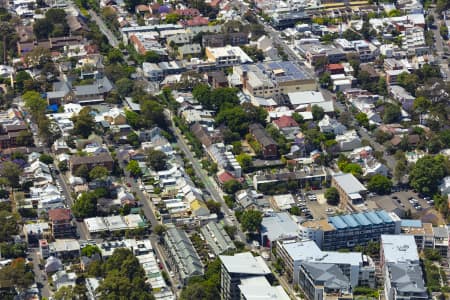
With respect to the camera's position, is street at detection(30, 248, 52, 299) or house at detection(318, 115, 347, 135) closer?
street at detection(30, 248, 52, 299)

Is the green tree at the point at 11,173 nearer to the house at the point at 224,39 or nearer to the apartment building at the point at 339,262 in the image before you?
the apartment building at the point at 339,262

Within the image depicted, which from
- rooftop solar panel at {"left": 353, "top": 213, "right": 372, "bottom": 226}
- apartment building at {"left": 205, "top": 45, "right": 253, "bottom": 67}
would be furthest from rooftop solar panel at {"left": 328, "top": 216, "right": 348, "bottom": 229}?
apartment building at {"left": 205, "top": 45, "right": 253, "bottom": 67}

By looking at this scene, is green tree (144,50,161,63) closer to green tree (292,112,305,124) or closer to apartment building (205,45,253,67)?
apartment building (205,45,253,67)

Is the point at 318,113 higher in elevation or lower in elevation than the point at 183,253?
higher

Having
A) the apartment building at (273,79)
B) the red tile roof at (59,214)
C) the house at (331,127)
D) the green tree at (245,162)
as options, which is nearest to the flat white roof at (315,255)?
the green tree at (245,162)

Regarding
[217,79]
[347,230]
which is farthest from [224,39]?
[347,230]

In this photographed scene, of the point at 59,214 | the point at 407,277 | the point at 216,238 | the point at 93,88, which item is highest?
the point at 93,88

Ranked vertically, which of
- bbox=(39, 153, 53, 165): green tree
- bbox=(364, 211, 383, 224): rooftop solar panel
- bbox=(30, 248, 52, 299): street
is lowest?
bbox=(30, 248, 52, 299): street

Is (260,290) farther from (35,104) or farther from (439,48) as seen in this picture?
(439,48)
